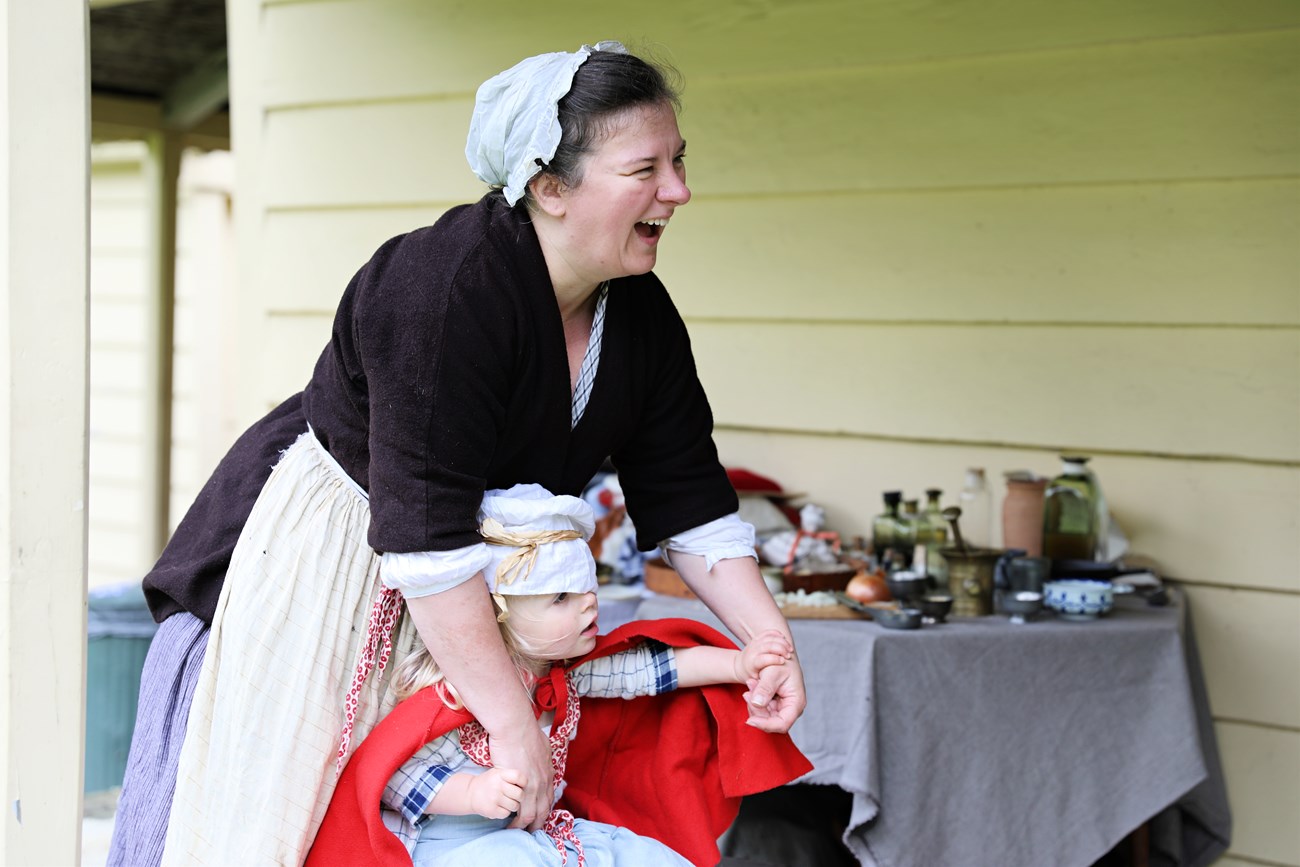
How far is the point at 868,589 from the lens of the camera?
2775mm

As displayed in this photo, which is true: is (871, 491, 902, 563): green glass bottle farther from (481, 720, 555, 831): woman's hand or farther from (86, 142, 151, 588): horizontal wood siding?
(86, 142, 151, 588): horizontal wood siding

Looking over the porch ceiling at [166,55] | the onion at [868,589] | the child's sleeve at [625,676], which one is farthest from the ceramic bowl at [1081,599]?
the porch ceiling at [166,55]

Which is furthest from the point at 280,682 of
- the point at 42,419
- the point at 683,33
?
the point at 683,33

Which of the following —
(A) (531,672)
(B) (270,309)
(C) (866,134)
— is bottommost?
(A) (531,672)

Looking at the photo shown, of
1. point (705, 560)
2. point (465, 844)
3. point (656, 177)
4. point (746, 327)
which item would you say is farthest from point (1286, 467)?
point (465, 844)

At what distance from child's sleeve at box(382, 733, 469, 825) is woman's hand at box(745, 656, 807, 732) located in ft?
1.38

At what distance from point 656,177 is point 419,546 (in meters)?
0.56

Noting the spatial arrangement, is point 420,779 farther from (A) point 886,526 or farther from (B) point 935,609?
(A) point 886,526

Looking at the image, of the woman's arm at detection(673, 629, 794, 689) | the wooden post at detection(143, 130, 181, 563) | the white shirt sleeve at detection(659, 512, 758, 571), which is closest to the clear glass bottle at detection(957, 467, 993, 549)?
the white shirt sleeve at detection(659, 512, 758, 571)

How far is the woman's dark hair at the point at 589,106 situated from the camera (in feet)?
5.46

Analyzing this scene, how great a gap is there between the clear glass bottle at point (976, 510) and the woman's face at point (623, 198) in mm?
1609

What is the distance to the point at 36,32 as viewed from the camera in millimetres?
1472

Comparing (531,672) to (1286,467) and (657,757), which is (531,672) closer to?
(657,757)

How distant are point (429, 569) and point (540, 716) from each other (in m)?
0.36
